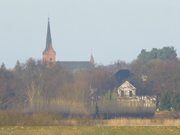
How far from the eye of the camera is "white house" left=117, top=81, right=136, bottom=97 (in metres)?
79.6

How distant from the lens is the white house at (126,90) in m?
79.6

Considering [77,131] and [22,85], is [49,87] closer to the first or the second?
[22,85]

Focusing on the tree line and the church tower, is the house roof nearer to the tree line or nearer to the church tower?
the tree line

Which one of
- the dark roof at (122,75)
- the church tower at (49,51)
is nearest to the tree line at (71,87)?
the dark roof at (122,75)

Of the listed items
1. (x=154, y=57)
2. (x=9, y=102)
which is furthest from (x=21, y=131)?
(x=154, y=57)

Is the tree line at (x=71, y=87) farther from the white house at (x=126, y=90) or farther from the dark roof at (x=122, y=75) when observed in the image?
the dark roof at (x=122, y=75)

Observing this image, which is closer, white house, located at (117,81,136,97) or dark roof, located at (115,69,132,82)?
white house, located at (117,81,136,97)

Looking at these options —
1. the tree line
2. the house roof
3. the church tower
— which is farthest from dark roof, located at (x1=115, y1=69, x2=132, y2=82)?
the church tower

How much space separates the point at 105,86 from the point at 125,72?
1070cm

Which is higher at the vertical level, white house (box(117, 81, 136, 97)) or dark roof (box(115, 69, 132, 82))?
dark roof (box(115, 69, 132, 82))

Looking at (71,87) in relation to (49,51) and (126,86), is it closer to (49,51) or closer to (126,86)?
(126,86)

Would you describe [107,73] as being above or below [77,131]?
above

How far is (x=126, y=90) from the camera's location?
267 ft

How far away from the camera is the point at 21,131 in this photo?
25969 mm
